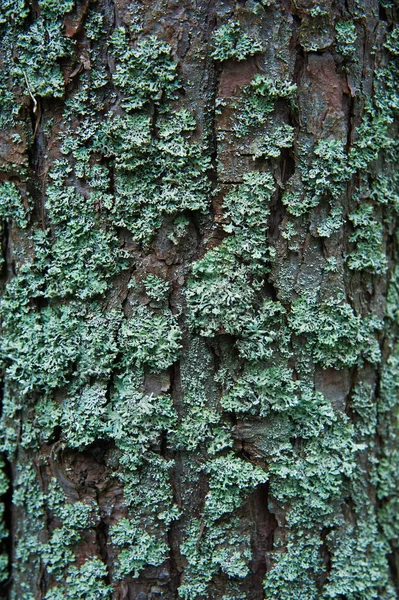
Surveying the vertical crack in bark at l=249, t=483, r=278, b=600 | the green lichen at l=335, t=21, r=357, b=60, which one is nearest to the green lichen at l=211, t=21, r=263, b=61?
Answer: the green lichen at l=335, t=21, r=357, b=60

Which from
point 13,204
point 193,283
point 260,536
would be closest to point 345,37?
point 193,283

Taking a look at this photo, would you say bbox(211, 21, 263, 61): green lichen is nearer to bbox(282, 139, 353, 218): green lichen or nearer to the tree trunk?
the tree trunk

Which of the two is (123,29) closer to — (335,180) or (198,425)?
(335,180)

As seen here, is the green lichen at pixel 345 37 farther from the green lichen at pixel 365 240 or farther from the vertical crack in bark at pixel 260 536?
the vertical crack in bark at pixel 260 536

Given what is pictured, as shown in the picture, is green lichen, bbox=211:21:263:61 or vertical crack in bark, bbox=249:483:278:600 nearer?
green lichen, bbox=211:21:263:61

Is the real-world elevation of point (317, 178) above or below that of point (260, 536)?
above

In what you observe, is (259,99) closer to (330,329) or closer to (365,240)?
(365,240)

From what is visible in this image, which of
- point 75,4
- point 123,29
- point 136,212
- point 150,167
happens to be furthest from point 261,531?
point 75,4

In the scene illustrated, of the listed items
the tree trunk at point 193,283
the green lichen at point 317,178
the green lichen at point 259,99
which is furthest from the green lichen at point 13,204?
the green lichen at point 317,178
